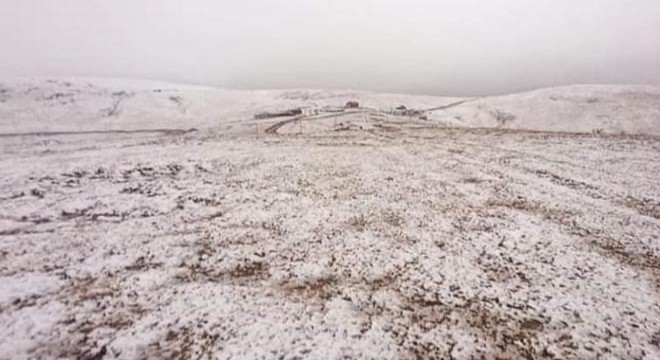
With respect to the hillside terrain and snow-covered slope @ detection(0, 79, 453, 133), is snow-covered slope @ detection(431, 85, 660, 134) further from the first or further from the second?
the hillside terrain

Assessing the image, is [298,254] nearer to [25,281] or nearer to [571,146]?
[25,281]

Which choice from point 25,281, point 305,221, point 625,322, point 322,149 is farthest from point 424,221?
point 322,149

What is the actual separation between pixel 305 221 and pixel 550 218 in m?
8.78

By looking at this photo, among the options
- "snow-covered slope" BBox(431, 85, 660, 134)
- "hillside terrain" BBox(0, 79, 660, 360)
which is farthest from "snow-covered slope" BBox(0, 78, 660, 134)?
"hillside terrain" BBox(0, 79, 660, 360)

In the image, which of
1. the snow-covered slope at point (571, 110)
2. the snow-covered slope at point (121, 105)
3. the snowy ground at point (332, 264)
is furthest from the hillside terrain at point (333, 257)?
the snow-covered slope at point (571, 110)

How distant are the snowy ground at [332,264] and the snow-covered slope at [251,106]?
59.2 metres

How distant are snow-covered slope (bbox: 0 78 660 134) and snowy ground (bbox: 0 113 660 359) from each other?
194 ft

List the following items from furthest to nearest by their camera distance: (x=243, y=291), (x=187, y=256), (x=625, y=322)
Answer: (x=187, y=256) → (x=243, y=291) → (x=625, y=322)

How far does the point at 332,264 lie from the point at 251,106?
104 meters

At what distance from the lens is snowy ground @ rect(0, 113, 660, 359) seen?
734 centimetres

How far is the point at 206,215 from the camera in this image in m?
14.5

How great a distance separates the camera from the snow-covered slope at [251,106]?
3369 inches

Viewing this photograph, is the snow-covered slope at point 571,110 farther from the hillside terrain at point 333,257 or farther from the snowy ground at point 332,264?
the snowy ground at point 332,264

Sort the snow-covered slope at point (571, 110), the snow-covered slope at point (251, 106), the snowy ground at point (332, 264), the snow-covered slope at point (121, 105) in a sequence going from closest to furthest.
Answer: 1. the snowy ground at point (332, 264)
2. the snow-covered slope at point (121, 105)
3. the snow-covered slope at point (251, 106)
4. the snow-covered slope at point (571, 110)
